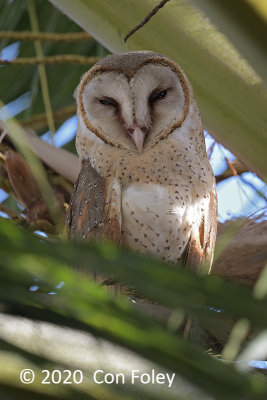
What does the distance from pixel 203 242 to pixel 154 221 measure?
0.18 meters

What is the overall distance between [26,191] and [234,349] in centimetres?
165

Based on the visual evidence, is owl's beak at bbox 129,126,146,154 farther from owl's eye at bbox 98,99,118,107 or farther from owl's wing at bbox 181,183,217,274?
owl's wing at bbox 181,183,217,274

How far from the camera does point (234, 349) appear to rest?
1.19 ft

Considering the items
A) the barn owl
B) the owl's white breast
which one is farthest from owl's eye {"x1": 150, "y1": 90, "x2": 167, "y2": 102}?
the owl's white breast

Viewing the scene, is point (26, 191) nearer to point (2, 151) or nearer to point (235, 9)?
point (2, 151)

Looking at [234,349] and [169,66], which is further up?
[169,66]

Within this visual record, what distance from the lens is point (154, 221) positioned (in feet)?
5.65

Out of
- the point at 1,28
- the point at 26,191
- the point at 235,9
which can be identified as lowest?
the point at 26,191

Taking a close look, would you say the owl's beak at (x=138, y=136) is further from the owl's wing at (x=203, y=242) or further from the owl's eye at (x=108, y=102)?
the owl's wing at (x=203, y=242)

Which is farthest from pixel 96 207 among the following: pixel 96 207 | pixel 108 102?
pixel 108 102

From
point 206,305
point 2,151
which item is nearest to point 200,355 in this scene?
point 206,305

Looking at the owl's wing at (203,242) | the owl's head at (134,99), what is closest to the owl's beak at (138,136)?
the owl's head at (134,99)

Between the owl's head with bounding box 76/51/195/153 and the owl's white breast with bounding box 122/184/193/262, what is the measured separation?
0.45ft

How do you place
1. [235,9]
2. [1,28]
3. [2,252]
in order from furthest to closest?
[1,28] → [235,9] → [2,252]
